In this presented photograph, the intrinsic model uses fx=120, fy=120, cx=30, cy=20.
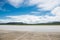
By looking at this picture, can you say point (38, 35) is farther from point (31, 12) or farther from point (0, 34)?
point (0, 34)

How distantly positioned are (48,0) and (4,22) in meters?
0.67

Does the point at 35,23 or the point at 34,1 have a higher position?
the point at 34,1

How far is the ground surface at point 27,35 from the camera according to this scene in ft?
5.04

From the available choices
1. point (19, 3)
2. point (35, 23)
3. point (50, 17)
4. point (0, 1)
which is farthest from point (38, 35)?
point (0, 1)

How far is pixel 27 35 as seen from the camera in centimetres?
159

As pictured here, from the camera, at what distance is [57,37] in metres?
1.51

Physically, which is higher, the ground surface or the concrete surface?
the concrete surface

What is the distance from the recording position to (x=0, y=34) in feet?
5.41

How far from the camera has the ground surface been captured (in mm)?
1537

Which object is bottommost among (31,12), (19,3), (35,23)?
(35,23)

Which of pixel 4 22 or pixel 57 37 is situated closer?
pixel 57 37

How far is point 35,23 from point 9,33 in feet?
1.24

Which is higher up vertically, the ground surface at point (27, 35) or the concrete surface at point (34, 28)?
the concrete surface at point (34, 28)

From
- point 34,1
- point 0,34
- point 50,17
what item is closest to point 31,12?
point 34,1
